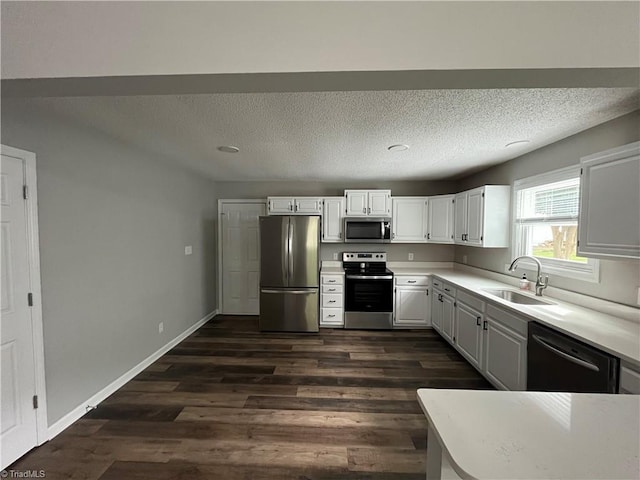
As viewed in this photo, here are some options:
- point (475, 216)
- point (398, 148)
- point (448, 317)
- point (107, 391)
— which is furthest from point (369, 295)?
point (107, 391)

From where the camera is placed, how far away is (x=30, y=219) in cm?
176

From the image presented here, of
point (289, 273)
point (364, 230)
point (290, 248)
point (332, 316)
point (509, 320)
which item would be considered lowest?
point (332, 316)

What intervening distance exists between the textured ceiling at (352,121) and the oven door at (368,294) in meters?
1.74

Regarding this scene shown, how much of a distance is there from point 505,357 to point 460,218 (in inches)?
78.2

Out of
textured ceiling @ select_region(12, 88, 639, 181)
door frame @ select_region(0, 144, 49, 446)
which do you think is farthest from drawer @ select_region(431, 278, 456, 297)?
door frame @ select_region(0, 144, 49, 446)

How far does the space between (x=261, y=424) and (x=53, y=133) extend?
8.76 ft

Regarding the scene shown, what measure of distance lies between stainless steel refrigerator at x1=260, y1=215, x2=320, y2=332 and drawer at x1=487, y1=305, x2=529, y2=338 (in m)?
2.22

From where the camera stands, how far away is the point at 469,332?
286 centimetres

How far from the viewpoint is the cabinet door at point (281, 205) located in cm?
424

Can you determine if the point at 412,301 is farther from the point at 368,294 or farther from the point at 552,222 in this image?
the point at 552,222

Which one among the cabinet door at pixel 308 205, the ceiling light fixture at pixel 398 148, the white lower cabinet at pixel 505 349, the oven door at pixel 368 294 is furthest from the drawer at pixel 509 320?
the cabinet door at pixel 308 205

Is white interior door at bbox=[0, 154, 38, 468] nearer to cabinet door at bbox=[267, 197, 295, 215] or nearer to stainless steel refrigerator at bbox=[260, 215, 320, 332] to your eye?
stainless steel refrigerator at bbox=[260, 215, 320, 332]

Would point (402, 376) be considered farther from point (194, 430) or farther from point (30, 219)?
point (30, 219)

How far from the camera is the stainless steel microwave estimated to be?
4195 millimetres
